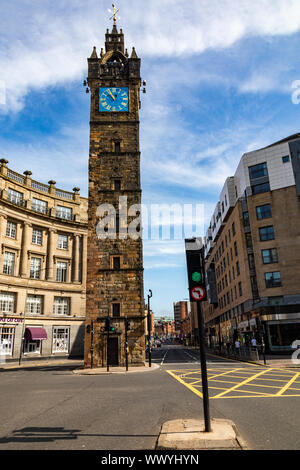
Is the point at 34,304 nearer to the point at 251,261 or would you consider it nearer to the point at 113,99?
the point at 113,99

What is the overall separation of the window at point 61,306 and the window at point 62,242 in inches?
287

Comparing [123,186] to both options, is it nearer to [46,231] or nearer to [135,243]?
[135,243]

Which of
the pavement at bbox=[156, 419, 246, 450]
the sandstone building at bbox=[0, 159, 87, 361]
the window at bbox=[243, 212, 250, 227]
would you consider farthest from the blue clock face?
the pavement at bbox=[156, 419, 246, 450]

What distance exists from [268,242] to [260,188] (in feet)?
25.5

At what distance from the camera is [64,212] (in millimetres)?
47812

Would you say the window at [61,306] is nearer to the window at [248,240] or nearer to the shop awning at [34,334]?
the shop awning at [34,334]

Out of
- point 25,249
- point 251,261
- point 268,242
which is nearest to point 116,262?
point 25,249

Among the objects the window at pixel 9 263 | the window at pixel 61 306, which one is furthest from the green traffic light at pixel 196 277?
the window at pixel 61 306

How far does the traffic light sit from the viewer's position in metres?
7.34

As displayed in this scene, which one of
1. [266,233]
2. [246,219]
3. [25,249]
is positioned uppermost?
[246,219]

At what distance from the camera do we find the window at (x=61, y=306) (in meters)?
44.0

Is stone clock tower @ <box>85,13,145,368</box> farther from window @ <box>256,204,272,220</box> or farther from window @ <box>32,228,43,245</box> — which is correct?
window @ <box>256,204,272,220</box>
